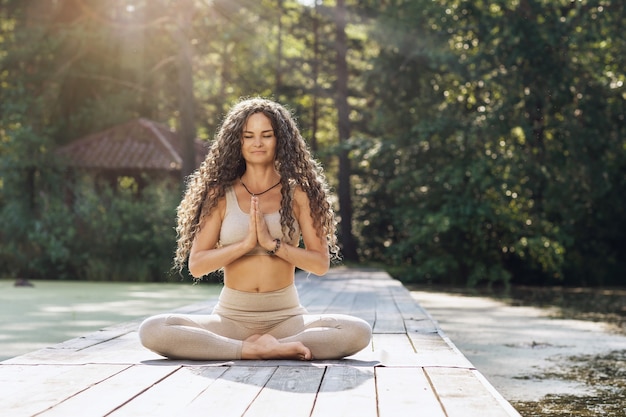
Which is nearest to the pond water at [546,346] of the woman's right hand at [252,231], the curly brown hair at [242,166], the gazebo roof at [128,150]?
the curly brown hair at [242,166]

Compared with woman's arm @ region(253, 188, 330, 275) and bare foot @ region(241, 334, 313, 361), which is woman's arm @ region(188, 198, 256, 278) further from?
bare foot @ region(241, 334, 313, 361)

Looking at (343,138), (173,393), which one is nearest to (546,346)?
(173,393)

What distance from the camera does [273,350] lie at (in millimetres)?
4168

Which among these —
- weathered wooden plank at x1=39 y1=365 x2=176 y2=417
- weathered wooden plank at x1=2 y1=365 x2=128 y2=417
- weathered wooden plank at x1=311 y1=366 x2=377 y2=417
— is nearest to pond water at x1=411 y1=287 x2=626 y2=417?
weathered wooden plank at x1=311 y1=366 x2=377 y2=417

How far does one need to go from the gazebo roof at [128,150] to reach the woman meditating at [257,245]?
51.6 ft

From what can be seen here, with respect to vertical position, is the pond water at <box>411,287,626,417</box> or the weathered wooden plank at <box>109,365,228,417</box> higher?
the weathered wooden plank at <box>109,365,228,417</box>

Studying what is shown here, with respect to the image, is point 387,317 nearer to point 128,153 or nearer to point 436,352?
point 436,352

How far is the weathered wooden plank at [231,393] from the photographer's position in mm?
2928

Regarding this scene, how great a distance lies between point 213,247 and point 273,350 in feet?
1.91

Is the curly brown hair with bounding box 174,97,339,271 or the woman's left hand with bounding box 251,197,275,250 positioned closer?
the woman's left hand with bounding box 251,197,275,250

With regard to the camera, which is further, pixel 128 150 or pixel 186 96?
pixel 128 150

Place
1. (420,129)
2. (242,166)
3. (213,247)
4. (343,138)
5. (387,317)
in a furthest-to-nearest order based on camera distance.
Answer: (343,138), (420,129), (387,317), (242,166), (213,247)

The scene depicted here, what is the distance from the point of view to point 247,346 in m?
4.20

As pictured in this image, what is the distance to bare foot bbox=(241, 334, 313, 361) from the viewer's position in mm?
4160
